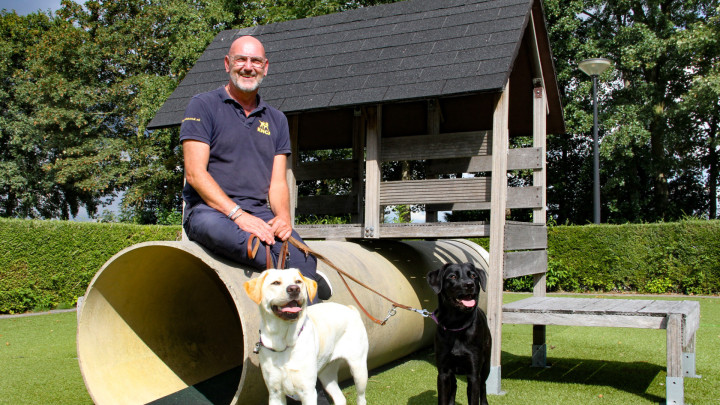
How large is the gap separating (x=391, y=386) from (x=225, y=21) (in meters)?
23.9

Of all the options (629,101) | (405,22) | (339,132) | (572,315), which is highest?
(629,101)

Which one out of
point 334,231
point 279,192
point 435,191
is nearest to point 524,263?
point 435,191

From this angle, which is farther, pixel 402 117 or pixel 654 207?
pixel 654 207

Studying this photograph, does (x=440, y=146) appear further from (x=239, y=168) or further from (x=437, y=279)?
(x=239, y=168)

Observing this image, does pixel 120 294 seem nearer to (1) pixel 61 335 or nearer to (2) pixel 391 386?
(2) pixel 391 386

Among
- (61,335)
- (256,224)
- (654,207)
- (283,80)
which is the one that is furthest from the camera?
(654,207)

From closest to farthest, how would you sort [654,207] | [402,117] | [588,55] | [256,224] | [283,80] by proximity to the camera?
[256,224], [283,80], [402,117], [588,55], [654,207]

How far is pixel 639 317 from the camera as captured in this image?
5262 millimetres

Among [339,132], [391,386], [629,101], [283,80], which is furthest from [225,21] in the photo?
[391,386]

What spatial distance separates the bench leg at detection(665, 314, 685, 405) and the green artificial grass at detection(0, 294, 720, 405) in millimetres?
284

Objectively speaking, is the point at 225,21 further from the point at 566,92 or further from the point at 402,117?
the point at 402,117

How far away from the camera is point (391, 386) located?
5691 mm

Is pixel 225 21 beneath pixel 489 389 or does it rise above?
above

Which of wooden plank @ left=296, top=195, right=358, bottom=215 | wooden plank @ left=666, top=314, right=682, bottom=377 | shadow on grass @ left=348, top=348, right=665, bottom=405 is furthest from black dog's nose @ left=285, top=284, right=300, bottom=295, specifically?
wooden plank @ left=296, top=195, right=358, bottom=215
